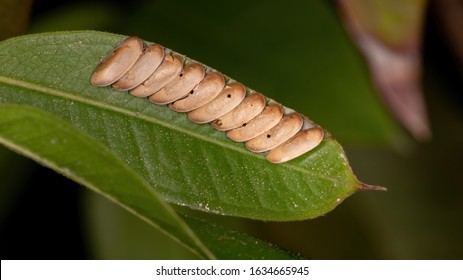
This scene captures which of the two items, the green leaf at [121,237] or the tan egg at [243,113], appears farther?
the green leaf at [121,237]

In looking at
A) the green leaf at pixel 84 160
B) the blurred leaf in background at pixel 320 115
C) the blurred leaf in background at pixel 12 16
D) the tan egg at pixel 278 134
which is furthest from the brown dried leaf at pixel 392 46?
the green leaf at pixel 84 160

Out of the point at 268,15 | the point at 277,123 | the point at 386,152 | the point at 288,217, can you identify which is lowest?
the point at 386,152

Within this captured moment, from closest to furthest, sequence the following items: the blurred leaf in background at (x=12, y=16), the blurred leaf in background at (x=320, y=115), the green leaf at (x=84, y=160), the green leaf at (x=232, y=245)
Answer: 1. the green leaf at (x=84, y=160)
2. the green leaf at (x=232, y=245)
3. the blurred leaf in background at (x=12, y=16)
4. the blurred leaf in background at (x=320, y=115)

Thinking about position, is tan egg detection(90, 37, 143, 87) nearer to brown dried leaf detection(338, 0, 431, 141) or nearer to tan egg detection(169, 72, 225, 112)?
tan egg detection(169, 72, 225, 112)

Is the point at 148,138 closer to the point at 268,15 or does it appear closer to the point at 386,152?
the point at 268,15

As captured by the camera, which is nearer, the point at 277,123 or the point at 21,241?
the point at 277,123

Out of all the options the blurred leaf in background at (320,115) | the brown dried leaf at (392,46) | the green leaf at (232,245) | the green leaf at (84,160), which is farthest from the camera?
the blurred leaf in background at (320,115)

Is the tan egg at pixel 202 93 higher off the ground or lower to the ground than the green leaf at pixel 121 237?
higher

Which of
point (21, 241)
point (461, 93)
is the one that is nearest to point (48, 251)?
point (21, 241)

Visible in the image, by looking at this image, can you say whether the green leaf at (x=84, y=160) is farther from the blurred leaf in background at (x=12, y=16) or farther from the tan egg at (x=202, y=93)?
the blurred leaf in background at (x=12, y=16)
